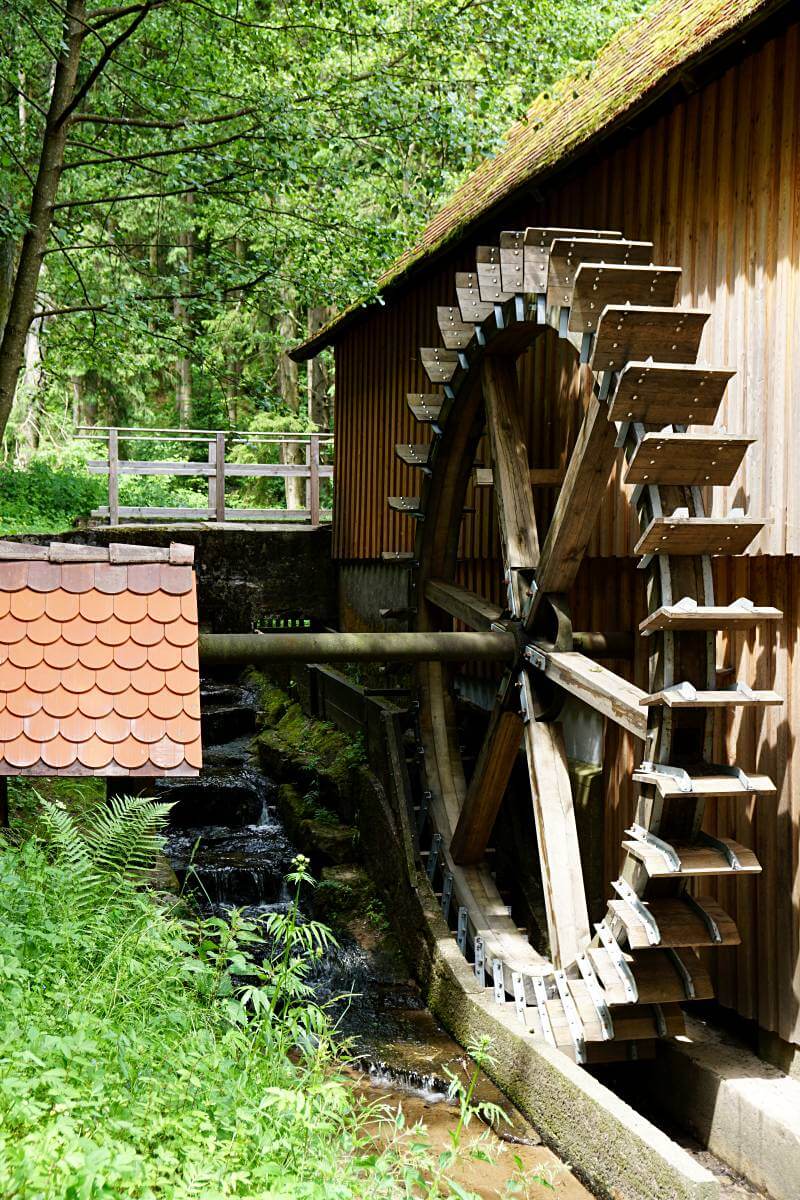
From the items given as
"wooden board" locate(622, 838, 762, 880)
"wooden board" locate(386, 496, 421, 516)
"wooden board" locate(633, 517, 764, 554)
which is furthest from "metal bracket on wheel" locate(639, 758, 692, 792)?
"wooden board" locate(386, 496, 421, 516)

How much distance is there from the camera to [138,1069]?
3029 mm

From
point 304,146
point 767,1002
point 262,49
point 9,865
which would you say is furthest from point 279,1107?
point 262,49

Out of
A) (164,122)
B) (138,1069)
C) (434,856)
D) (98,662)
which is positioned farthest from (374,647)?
(164,122)

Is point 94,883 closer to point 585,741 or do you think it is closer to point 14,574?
point 14,574

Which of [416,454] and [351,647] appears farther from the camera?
[416,454]

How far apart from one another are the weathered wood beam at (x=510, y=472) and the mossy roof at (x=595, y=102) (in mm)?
1084

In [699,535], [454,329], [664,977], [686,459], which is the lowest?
Answer: [664,977]

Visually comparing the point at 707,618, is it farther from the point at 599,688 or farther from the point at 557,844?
the point at 557,844

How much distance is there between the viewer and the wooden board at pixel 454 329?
6.61m

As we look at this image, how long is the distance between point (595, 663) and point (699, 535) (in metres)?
1.23

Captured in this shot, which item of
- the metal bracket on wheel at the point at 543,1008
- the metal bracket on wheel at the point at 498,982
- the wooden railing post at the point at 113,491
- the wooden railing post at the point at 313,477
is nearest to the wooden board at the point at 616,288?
the metal bracket on wheel at the point at 543,1008

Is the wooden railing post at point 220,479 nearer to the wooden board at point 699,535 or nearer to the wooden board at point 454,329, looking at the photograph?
the wooden board at point 454,329

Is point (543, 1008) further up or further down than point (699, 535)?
further down

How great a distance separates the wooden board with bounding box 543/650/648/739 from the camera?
4.95 meters
